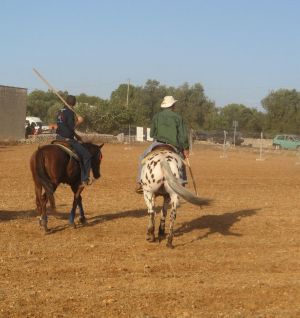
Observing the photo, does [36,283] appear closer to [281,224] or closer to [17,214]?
[17,214]

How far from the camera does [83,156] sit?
36.9ft

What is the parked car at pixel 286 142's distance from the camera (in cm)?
5656

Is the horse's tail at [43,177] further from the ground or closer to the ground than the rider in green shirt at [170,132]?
Result: closer to the ground

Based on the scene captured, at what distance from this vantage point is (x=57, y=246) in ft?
30.2

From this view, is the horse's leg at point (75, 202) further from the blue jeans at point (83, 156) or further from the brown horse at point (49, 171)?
the blue jeans at point (83, 156)

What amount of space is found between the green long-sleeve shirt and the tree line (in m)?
51.9

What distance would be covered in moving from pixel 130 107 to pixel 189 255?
6707cm

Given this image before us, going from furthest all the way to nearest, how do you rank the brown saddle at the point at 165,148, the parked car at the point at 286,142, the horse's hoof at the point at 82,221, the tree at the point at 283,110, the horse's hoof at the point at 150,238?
the tree at the point at 283,110, the parked car at the point at 286,142, the horse's hoof at the point at 82,221, the brown saddle at the point at 165,148, the horse's hoof at the point at 150,238

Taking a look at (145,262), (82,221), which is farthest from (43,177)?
(145,262)

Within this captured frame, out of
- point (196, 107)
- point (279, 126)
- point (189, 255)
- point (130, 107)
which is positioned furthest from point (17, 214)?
point (196, 107)

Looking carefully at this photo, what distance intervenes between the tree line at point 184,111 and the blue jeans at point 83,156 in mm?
51346

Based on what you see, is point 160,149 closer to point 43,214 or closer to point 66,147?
point 66,147

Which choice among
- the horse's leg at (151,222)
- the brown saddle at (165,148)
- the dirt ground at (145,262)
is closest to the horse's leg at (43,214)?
the dirt ground at (145,262)

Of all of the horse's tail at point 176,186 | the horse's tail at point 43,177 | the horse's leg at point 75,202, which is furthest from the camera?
the horse's leg at point 75,202
